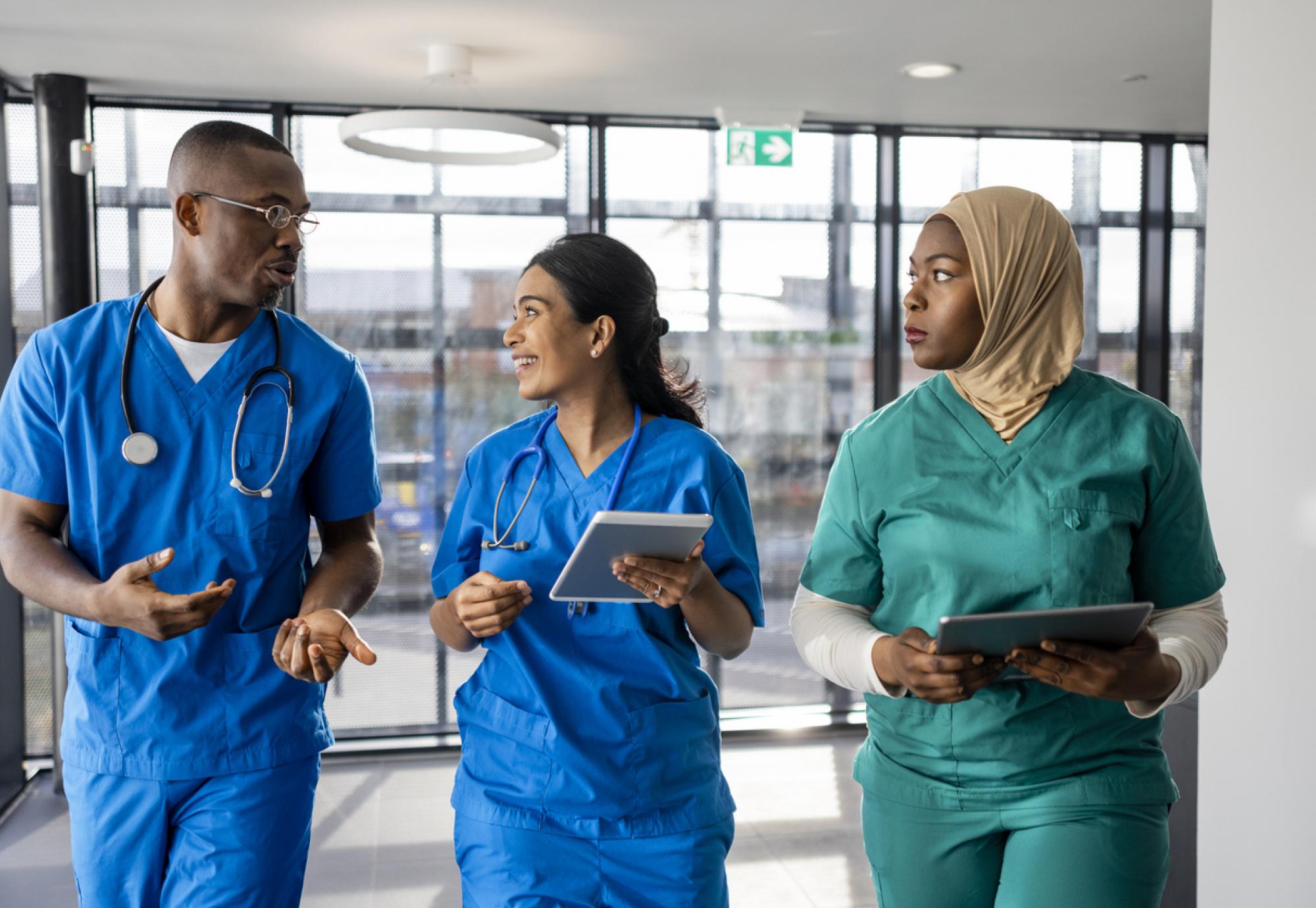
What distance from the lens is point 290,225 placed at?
6.07 ft

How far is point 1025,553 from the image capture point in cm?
153

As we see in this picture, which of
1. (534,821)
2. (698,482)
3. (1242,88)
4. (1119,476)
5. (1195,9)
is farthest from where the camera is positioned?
(1195,9)

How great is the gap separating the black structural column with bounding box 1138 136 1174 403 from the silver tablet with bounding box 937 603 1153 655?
179 inches

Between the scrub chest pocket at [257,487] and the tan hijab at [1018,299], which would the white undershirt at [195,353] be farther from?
the tan hijab at [1018,299]

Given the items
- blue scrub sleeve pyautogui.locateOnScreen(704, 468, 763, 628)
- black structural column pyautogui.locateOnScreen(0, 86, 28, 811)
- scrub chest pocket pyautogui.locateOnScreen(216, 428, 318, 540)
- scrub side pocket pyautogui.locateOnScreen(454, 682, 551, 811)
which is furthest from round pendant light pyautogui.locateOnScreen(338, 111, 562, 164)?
scrub side pocket pyautogui.locateOnScreen(454, 682, 551, 811)

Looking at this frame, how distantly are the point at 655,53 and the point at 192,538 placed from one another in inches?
111

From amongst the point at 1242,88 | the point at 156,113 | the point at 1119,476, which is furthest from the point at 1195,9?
the point at 156,113

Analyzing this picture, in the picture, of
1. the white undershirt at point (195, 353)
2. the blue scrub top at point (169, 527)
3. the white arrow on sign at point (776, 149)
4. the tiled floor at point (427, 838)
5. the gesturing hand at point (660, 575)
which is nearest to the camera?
the gesturing hand at point (660, 575)

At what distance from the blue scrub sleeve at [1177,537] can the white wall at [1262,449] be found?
81cm

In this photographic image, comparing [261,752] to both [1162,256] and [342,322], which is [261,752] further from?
[1162,256]

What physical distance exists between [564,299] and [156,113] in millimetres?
3643

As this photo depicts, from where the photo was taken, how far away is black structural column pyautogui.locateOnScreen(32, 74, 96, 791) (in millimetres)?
4254

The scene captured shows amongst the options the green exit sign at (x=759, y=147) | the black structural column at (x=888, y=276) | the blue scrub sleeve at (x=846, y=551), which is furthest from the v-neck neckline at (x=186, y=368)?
the black structural column at (x=888, y=276)

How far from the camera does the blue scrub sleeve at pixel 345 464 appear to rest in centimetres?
196
